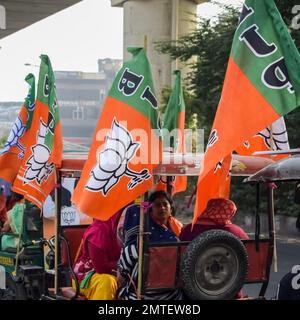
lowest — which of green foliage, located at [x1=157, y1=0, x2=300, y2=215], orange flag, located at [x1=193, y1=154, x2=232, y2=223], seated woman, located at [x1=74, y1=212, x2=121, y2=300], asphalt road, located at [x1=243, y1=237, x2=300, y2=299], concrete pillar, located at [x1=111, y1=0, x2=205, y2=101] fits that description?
asphalt road, located at [x1=243, y1=237, x2=300, y2=299]

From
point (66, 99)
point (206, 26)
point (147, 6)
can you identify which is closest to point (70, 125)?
point (66, 99)

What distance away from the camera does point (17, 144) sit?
7996 millimetres

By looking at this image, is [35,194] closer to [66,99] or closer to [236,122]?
[236,122]

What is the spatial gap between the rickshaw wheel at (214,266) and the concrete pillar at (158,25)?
20.4 metres

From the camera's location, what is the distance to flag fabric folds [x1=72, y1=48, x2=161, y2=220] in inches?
216

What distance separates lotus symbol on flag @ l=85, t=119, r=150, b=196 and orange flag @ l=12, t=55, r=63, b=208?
1.04 metres

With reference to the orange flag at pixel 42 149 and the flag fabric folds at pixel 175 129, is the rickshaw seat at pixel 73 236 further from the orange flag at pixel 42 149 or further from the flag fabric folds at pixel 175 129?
the flag fabric folds at pixel 175 129

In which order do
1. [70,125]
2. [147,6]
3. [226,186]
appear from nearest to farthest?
[226,186]
[147,6]
[70,125]

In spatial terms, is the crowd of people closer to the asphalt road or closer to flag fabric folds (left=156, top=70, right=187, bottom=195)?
flag fabric folds (left=156, top=70, right=187, bottom=195)

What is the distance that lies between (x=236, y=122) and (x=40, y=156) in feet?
7.73

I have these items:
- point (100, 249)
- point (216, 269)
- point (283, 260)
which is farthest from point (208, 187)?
point (283, 260)


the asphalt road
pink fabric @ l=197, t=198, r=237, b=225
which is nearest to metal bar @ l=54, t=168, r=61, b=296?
pink fabric @ l=197, t=198, r=237, b=225

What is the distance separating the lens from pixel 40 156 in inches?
270

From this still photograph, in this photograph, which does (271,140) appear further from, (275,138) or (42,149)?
(42,149)
